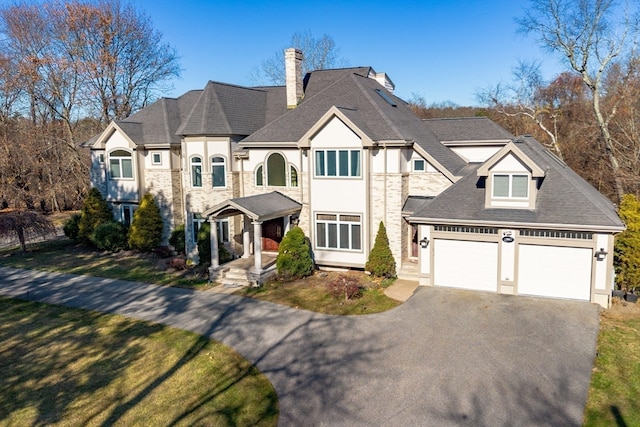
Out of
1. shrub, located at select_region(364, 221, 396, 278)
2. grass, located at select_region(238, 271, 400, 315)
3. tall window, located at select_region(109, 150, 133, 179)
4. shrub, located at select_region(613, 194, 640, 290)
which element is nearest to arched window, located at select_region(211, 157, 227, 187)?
tall window, located at select_region(109, 150, 133, 179)

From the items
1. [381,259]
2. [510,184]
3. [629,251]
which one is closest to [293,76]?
[381,259]

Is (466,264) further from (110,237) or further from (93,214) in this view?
(93,214)

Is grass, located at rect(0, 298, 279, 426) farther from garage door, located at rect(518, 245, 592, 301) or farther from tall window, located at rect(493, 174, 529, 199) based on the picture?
tall window, located at rect(493, 174, 529, 199)

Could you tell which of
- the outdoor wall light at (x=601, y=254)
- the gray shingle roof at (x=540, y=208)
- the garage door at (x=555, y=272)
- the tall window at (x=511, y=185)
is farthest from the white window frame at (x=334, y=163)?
the outdoor wall light at (x=601, y=254)

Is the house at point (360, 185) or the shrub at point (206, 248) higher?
the house at point (360, 185)

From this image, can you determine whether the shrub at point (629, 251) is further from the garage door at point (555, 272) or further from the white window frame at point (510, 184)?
the white window frame at point (510, 184)

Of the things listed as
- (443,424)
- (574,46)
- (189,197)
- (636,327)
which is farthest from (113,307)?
(574,46)
